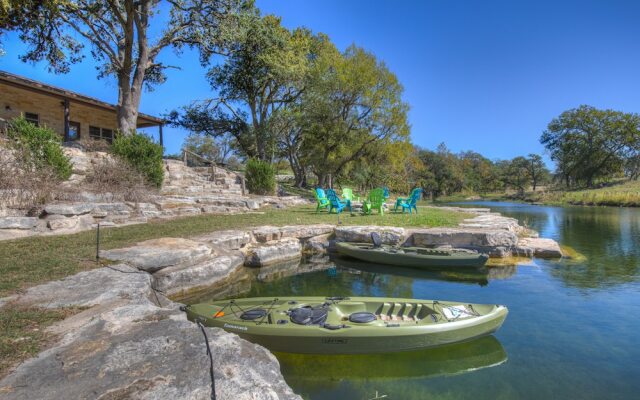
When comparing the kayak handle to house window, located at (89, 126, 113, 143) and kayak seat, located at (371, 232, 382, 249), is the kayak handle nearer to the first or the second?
kayak seat, located at (371, 232, 382, 249)

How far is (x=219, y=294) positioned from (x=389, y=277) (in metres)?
3.64

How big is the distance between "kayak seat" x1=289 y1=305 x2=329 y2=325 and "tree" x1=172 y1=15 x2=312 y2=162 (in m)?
14.8

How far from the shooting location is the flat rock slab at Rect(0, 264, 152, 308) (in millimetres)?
3764

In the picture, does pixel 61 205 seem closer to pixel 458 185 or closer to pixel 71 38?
pixel 71 38

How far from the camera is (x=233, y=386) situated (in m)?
2.29

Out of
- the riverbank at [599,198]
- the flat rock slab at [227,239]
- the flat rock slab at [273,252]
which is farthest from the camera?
the riverbank at [599,198]

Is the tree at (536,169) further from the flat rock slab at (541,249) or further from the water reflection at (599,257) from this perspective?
the flat rock slab at (541,249)

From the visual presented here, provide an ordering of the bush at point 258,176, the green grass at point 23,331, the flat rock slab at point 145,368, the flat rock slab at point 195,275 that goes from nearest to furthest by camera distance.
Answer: the flat rock slab at point 145,368 → the green grass at point 23,331 → the flat rock slab at point 195,275 → the bush at point 258,176

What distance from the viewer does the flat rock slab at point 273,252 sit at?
8359mm

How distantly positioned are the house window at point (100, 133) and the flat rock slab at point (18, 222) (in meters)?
14.1

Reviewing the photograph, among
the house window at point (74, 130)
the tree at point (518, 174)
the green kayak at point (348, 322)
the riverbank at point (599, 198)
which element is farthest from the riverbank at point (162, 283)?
the tree at point (518, 174)

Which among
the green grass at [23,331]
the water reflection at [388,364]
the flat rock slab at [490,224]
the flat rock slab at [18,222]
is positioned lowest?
the water reflection at [388,364]

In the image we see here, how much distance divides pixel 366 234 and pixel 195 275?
4.62m

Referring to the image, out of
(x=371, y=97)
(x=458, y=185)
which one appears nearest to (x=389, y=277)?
(x=371, y=97)
